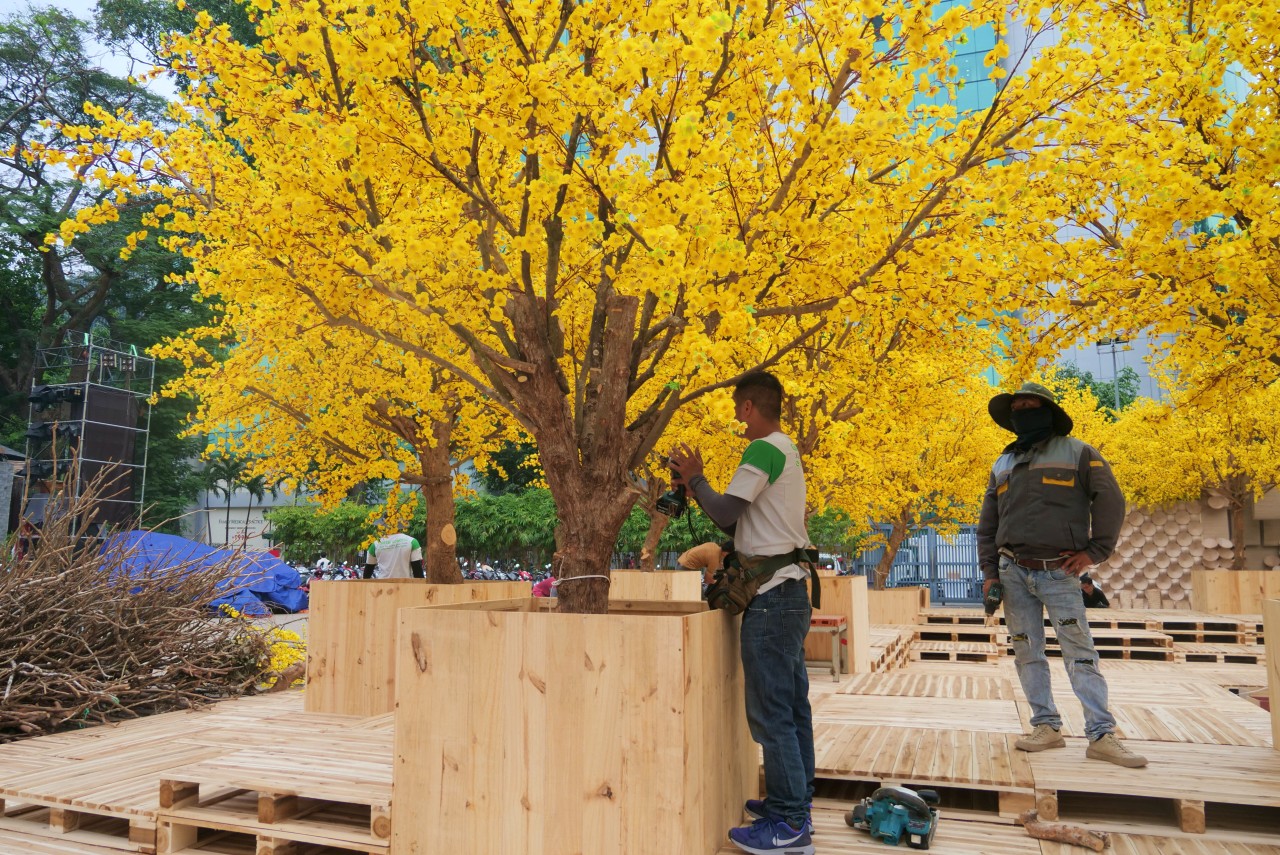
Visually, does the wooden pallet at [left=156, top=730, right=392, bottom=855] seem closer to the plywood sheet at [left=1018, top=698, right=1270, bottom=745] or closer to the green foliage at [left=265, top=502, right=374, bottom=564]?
the plywood sheet at [left=1018, top=698, right=1270, bottom=745]

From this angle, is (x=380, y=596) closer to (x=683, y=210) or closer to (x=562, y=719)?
(x=562, y=719)

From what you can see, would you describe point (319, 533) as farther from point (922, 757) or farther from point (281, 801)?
point (922, 757)

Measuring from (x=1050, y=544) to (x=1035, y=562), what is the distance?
0.41 feet

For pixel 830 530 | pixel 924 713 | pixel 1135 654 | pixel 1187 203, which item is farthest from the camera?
Result: pixel 830 530

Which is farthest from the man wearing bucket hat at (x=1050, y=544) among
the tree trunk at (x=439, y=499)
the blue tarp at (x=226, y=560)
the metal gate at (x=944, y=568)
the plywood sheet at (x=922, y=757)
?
the metal gate at (x=944, y=568)

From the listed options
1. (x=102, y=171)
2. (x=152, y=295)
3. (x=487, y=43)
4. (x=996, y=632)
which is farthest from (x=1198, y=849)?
(x=152, y=295)

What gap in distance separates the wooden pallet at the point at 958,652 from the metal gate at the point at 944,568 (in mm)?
13899

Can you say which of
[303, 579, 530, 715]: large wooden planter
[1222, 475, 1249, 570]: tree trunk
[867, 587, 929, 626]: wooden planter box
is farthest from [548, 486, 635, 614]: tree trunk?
[1222, 475, 1249, 570]: tree trunk

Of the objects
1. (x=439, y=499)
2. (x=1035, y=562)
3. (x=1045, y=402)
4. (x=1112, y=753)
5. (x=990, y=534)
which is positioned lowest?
(x=1112, y=753)

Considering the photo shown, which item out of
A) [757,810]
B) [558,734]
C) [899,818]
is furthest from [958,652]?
[558,734]

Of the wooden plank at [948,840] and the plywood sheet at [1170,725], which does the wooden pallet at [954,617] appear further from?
the wooden plank at [948,840]

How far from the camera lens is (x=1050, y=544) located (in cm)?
434

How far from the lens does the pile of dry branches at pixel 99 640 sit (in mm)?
5957

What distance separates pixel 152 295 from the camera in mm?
36875
